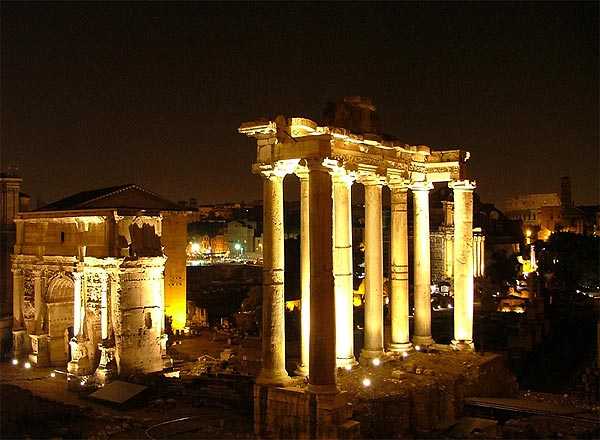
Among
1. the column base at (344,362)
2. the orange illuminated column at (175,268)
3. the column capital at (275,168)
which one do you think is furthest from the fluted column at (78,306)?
the column capital at (275,168)

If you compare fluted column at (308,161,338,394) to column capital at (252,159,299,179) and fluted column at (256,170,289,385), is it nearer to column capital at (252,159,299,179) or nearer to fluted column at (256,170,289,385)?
column capital at (252,159,299,179)

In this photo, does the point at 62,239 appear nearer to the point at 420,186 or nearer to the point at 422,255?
the point at 422,255

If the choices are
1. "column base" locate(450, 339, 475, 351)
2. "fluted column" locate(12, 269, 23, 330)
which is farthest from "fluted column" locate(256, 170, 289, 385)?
"fluted column" locate(12, 269, 23, 330)

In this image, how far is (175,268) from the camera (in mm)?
42312

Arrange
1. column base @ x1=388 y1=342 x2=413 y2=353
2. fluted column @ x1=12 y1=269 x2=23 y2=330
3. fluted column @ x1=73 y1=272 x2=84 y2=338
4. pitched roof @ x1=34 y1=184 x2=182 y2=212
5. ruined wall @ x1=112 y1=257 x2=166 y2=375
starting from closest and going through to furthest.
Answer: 1. column base @ x1=388 y1=342 x2=413 y2=353
2. ruined wall @ x1=112 y1=257 x2=166 y2=375
3. fluted column @ x1=73 y1=272 x2=84 y2=338
4. pitched roof @ x1=34 y1=184 x2=182 y2=212
5. fluted column @ x1=12 y1=269 x2=23 y2=330

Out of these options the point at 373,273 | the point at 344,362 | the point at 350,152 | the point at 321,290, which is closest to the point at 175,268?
the point at 373,273

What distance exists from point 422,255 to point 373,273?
344 centimetres

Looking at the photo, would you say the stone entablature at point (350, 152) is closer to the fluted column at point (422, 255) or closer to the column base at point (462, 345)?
the fluted column at point (422, 255)

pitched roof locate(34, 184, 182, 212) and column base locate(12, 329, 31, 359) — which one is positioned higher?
pitched roof locate(34, 184, 182, 212)

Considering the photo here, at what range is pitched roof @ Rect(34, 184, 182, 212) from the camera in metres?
32.4

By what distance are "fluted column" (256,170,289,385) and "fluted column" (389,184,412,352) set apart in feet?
19.5

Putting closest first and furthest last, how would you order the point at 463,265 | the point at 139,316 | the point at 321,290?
the point at 321,290
the point at 463,265
the point at 139,316

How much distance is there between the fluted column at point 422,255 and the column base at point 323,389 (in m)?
8.10

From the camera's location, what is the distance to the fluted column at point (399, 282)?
21953 mm
